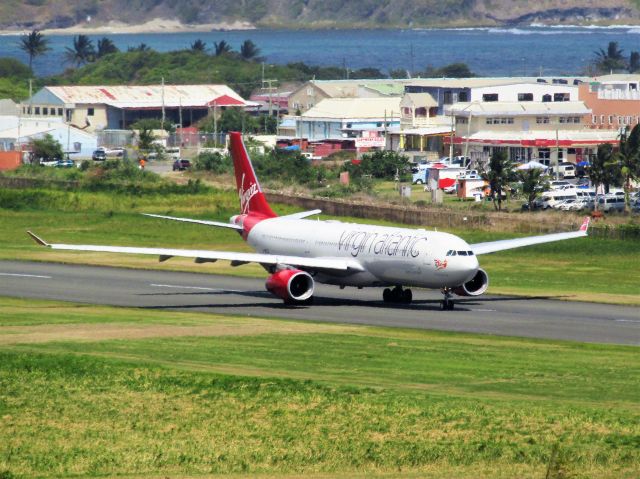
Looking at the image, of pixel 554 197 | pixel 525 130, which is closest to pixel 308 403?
pixel 554 197

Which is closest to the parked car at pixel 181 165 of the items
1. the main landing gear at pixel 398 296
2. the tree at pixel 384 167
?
the tree at pixel 384 167

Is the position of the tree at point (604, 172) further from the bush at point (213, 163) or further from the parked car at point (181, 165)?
the parked car at point (181, 165)

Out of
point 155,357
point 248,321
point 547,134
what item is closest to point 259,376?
point 155,357

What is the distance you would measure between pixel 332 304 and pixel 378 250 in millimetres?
4625

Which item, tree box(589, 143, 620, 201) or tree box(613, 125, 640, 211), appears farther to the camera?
tree box(589, 143, 620, 201)

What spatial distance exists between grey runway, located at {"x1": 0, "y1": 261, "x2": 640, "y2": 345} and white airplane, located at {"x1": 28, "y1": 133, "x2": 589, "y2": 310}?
1126 mm

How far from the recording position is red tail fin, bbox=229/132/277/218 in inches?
3180

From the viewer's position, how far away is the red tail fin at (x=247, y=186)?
80762 mm

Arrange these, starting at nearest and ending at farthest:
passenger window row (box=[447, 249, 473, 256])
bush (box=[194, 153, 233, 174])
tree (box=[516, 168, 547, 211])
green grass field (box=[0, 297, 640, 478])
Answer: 1. green grass field (box=[0, 297, 640, 478])
2. passenger window row (box=[447, 249, 473, 256])
3. tree (box=[516, 168, 547, 211])
4. bush (box=[194, 153, 233, 174])

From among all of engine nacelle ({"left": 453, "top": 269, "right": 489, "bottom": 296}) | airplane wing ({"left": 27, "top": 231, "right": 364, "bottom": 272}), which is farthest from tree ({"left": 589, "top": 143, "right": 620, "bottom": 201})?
airplane wing ({"left": 27, "top": 231, "right": 364, "bottom": 272})

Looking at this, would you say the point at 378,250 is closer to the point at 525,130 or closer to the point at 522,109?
the point at 525,130

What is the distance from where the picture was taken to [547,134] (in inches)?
7077

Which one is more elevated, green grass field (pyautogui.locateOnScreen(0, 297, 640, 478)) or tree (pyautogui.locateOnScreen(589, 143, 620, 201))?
tree (pyautogui.locateOnScreen(589, 143, 620, 201))

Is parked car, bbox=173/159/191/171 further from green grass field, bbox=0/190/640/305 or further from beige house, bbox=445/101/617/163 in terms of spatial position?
green grass field, bbox=0/190/640/305
